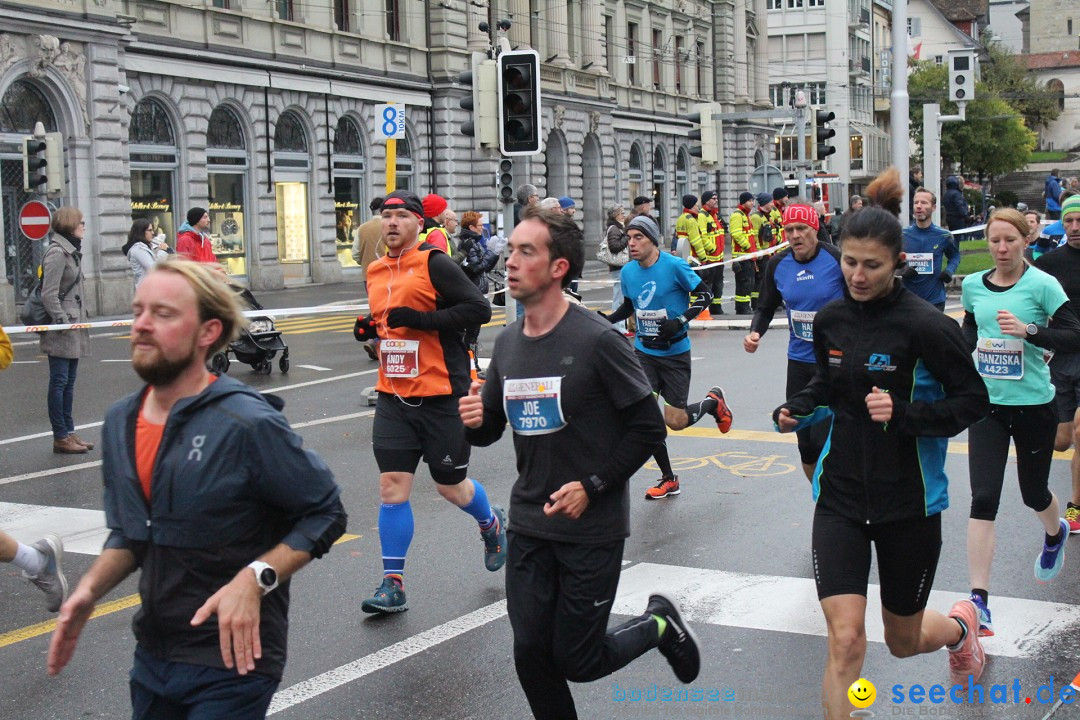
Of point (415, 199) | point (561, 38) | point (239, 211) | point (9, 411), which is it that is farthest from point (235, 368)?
point (561, 38)

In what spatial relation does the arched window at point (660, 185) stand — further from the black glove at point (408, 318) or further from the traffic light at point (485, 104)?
the black glove at point (408, 318)

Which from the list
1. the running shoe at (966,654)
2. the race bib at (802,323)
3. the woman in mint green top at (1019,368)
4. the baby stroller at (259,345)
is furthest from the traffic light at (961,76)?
the running shoe at (966,654)

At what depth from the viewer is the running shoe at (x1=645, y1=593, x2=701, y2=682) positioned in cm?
493

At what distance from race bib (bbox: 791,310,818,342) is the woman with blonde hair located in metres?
6.14

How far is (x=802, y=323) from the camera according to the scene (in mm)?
7977

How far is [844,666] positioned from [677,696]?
3.73ft

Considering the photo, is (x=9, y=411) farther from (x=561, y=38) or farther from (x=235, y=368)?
(x=561, y=38)

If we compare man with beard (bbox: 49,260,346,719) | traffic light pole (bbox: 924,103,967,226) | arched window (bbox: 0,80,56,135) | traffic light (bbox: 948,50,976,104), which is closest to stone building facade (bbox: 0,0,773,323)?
arched window (bbox: 0,80,56,135)

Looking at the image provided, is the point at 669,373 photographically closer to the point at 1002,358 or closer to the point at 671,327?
the point at 671,327

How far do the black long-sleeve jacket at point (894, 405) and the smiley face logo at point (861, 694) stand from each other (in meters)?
0.54

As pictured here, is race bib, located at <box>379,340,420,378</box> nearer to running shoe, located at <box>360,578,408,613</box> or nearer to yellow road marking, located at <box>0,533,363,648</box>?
yellow road marking, located at <box>0,533,363,648</box>

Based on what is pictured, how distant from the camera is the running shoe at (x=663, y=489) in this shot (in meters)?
9.12

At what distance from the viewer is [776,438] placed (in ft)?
37.1

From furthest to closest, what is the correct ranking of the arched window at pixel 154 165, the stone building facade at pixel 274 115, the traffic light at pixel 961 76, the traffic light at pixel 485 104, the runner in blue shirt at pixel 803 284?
the arched window at pixel 154 165, the stone building facade at pixel 274 115, the traffic light at pixel 961 76, the traffic light at pixel 485 104, the runner in blue shirt at pixel 803 284
